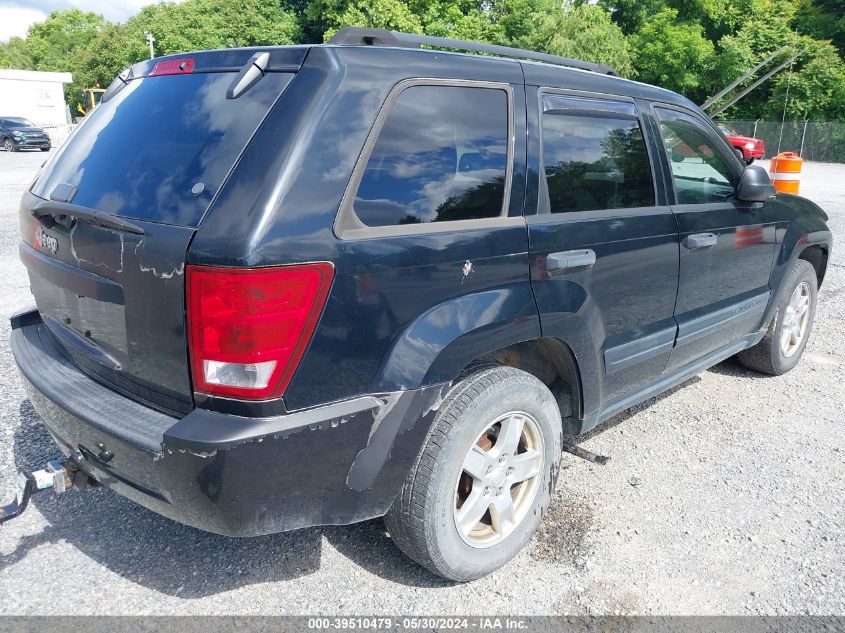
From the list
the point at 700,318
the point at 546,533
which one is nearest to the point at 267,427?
the point at 546,533

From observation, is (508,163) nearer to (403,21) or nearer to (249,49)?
(249,49)

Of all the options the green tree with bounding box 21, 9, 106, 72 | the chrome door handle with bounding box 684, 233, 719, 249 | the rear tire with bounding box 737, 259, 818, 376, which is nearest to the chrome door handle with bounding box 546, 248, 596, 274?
the chrome door handle with bounding box 684, 233, 719, 249

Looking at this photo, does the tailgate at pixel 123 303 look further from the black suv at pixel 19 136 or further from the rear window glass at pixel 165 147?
the black suv at pixel 19 136

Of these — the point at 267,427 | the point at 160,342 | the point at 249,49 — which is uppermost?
the point at 249,49

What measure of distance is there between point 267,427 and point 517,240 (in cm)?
115

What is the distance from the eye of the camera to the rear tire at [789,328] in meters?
4.58

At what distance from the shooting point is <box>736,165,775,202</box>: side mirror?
3719 millimetres

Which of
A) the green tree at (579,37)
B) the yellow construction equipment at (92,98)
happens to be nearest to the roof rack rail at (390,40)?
the yellow construction equipment at (92,98)

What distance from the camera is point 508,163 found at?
258cm

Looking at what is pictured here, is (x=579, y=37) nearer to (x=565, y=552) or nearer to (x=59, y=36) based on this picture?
(x=565, y=552)

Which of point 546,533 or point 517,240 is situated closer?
point 517,240

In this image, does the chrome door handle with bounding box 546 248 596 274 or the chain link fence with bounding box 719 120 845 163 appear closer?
the chrome door handle with bounding box 546 248 596 274

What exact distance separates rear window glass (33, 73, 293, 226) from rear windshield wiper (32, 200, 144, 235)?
47 mm

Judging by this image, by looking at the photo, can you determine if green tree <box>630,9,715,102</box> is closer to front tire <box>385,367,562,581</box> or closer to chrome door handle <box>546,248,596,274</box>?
chrome door handle <box>546,248,596,274</box>
